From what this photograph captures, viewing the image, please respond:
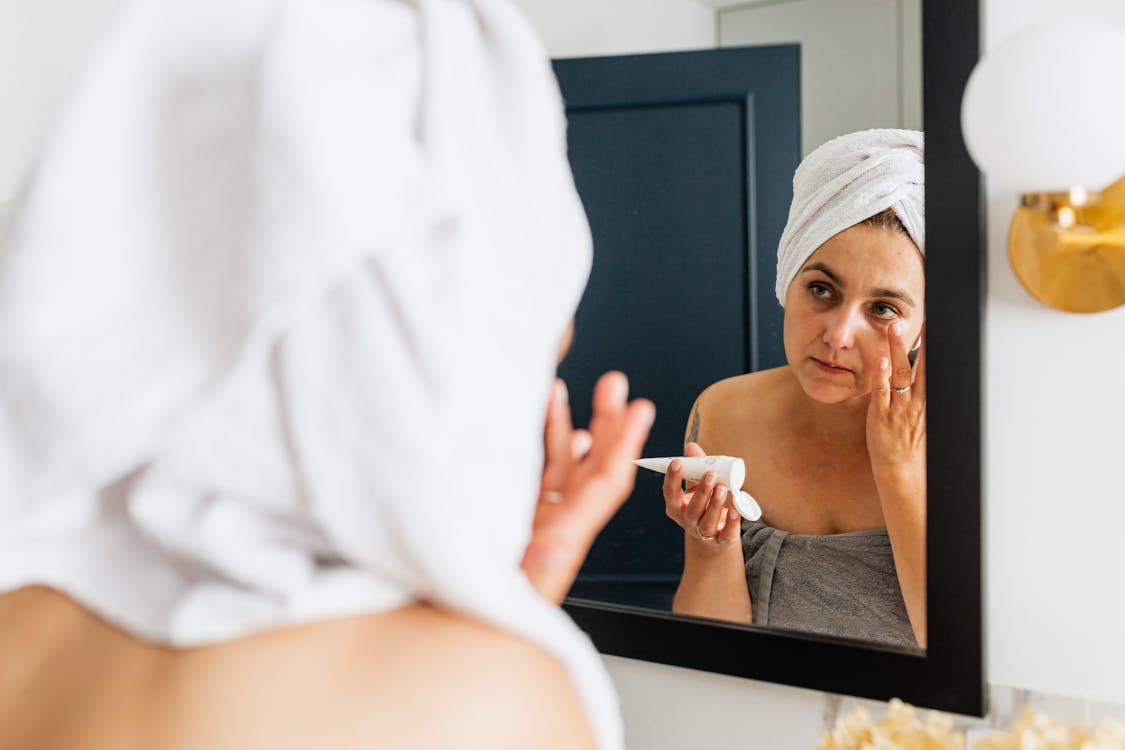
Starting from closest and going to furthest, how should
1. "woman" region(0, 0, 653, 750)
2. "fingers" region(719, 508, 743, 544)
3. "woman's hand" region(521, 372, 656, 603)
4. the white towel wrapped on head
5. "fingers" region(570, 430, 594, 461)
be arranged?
"woman" region(0, 0, 653, 750) → "woman's hand" region(521, 372, 656, 603) → "fingers" region(570, 430, 594, 461) → the white towel wrapped on head → "fingers" region(719, 508, 743, 544)

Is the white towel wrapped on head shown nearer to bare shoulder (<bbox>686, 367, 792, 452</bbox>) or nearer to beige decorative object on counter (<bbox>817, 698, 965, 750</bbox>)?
bare shoulder (<bbox>686, 367, 792, 452</bbox>)

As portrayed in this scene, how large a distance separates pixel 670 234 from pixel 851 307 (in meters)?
0.20

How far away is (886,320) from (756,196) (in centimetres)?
16

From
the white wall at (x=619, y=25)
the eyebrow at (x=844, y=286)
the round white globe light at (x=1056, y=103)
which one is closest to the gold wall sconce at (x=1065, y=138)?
the round white globe light at (x=1056, y=103)

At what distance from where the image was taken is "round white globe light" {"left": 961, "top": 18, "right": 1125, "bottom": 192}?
0.53m

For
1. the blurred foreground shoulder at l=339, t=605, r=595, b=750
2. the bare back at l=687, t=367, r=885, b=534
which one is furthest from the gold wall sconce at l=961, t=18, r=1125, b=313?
the blurred foreground shoulder at l=339, t=605, r=595, b=750

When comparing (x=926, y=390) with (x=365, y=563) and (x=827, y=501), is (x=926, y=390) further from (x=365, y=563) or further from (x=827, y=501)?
(x=365, y=563)

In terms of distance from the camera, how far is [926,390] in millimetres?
710

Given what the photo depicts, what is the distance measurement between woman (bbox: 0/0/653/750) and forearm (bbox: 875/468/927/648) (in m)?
0.42

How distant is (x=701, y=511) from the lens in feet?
2.77

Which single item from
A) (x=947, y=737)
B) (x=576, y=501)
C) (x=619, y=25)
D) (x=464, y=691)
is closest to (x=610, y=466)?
(x=576, y=501)

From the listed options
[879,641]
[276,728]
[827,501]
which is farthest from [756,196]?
[276,728]

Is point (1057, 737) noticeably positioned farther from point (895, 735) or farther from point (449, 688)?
point (449, 688)

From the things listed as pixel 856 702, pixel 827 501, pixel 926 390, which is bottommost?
pixel 856 702
